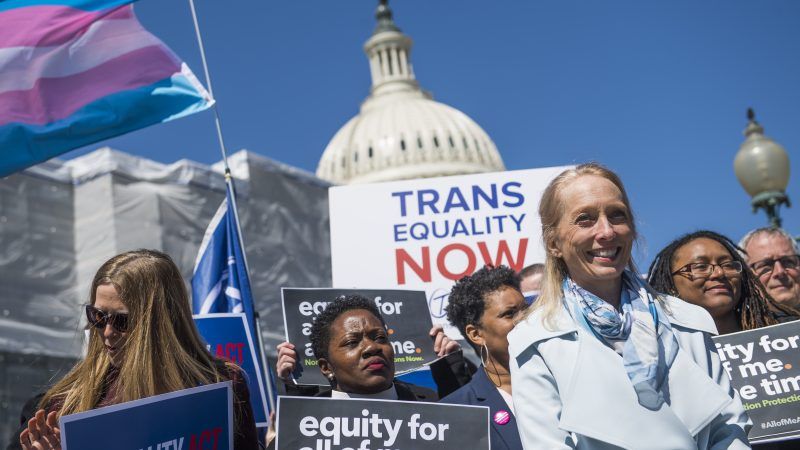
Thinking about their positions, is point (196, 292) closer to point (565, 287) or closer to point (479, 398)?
point (479, 398)

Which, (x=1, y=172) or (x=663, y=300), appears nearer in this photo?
(x=663, y=300)

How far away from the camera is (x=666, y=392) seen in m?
2.39

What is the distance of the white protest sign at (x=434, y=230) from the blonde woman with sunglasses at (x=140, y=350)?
2.77 metres

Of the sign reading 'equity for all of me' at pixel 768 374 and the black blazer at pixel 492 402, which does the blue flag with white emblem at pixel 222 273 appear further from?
the sign reading 'equity for all of me' at pixel 768 374

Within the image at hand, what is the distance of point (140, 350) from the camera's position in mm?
2941

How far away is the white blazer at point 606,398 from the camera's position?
232cm

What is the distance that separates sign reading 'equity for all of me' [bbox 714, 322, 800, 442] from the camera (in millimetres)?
3479

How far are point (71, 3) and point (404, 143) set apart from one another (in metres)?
72.4

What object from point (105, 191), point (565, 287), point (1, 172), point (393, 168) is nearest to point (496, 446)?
point (565, 287)

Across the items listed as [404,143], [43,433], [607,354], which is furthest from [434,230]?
[404,143]

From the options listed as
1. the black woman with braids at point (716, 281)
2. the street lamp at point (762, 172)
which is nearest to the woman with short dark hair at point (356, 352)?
the black woman with braids at point (716, 281)

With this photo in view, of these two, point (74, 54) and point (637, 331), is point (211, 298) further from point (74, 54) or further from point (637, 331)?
point (637, 331)

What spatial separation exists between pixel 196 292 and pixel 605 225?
402 centimetres

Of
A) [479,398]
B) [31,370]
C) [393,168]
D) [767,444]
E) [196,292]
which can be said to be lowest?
[767,444]
